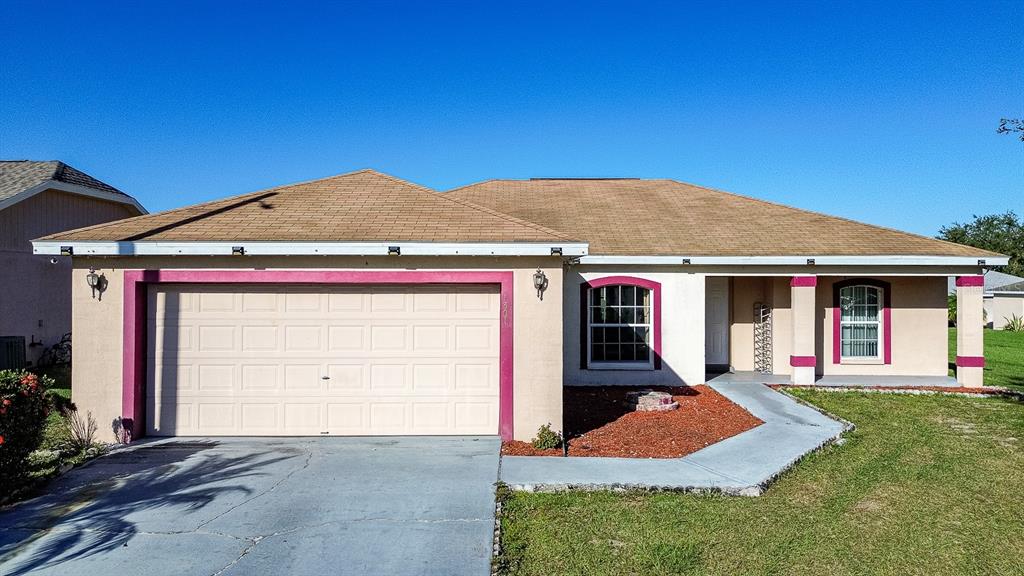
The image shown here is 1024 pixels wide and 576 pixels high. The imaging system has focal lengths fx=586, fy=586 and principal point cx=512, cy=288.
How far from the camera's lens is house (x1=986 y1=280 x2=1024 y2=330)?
3159 cm

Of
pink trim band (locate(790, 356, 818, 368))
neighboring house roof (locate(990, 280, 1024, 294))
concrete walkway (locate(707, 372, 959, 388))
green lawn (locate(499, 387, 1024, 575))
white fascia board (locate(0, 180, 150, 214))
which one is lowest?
green lawn (locate(499, 387, 1024, 575))

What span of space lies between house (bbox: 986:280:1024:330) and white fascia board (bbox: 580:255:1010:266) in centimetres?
2544

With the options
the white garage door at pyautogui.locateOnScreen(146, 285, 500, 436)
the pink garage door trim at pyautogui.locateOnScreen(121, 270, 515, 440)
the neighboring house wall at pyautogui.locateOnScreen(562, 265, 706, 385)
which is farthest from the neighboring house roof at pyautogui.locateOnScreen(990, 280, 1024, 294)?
the white garage door at pyautogui.locateOnScreen(146, 285, 500, 436)

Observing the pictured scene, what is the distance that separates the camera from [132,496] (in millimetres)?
6234

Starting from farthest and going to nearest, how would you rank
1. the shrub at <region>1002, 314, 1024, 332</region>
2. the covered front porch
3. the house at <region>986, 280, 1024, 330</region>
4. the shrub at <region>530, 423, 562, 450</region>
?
the house at <region>986, 280, 1024, 330</region> < the shrub at <region>1002, 314, 1024, 332</region> < the covered front porch < the shrub at <region>530, 423, 562, 450</region>

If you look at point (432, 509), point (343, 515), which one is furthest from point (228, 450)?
point (432, 509)

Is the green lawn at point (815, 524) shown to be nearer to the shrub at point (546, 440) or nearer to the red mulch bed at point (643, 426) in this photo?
the red mulch bed at point (643, 426)

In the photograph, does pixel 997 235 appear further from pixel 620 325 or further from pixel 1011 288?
pixel 620 325

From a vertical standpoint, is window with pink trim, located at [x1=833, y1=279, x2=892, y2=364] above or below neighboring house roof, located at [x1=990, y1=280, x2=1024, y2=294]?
below

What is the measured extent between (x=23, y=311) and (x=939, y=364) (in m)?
22.5

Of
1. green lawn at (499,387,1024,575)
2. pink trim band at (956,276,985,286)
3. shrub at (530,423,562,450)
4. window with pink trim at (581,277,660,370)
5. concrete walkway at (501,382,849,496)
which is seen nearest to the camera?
green lawn at (499,387,1024,575)

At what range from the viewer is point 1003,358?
18.9 meters

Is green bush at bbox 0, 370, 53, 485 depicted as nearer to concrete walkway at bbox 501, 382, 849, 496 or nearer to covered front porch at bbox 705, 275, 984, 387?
concrete walkway at bbox 501, 382, 849, 496

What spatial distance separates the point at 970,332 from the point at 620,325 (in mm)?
7538
